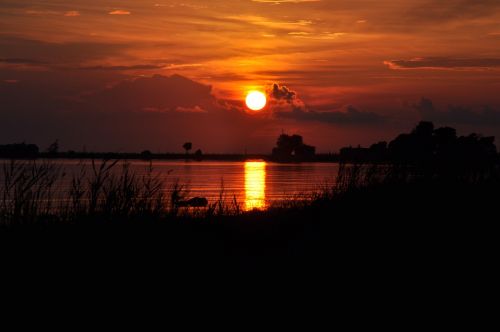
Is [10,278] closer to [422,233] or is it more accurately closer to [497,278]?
[497,278]

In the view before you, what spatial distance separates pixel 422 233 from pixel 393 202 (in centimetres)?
382

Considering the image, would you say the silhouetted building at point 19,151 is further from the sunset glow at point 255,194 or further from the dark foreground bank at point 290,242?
the sunset glow at point 255,194

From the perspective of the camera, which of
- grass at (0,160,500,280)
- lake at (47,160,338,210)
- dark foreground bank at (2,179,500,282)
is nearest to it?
dark foreground bank at (2,179,500,282)

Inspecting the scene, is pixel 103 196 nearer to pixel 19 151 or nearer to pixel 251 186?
pixel 19 151

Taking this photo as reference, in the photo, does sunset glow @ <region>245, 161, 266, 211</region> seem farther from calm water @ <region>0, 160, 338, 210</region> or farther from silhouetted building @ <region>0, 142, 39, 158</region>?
silhouetted building @ <region>0, 142, 39, 158</region>

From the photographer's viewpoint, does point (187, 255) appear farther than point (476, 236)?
No

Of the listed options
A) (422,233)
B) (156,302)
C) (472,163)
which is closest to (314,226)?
(422,233)

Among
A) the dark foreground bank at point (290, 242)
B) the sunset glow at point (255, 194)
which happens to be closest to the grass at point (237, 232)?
the dark foreground bank at point (290, 242)

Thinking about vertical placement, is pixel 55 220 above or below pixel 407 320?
above

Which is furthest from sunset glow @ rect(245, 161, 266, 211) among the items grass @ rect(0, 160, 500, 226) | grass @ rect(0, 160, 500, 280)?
grass @ rect(0, 160, 500, 280)

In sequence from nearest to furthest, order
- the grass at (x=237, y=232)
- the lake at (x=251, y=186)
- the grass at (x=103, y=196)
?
the grass at (x=237, y=232) < the grass at (x=103, y=196) < the lake at (x=251, y=186)

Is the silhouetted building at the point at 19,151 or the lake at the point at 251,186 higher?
→ the silhouetted building at the point at 19,151

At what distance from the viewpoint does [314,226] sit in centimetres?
1517

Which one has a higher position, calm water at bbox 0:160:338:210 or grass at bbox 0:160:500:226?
grass at bbox 0:160:500:226
